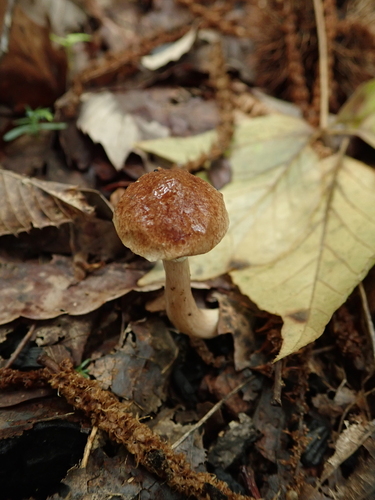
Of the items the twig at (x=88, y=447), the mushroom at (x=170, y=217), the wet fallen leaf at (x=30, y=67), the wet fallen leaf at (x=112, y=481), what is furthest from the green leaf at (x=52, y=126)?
the wet fallen leaf at (x=112, y=481)

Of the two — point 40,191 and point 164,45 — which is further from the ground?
point 164,45

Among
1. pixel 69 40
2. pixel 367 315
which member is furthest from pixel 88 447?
pixel 69 40

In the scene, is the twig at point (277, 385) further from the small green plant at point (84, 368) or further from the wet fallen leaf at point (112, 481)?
the small green plant at point (84, 368)

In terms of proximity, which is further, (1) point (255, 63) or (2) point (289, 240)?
(1) point (255, 63)

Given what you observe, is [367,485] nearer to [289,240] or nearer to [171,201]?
[289,240]

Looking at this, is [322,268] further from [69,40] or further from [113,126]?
[69,40]

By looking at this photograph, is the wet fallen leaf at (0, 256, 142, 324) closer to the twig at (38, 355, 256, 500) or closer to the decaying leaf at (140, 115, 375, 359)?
the decaying leaf at (140, 115, 375, 359)

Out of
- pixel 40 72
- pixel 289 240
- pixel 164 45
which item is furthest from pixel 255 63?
pixel 289 240

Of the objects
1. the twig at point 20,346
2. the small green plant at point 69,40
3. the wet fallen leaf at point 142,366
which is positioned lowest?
the twig at point 20,346
